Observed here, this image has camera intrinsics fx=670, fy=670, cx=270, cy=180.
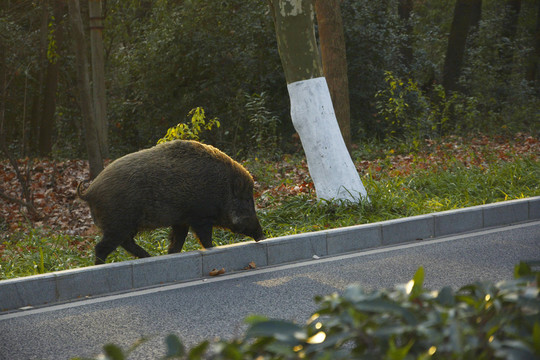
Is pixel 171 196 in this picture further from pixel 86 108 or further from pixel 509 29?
pixel 509 29

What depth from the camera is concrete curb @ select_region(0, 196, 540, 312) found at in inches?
224

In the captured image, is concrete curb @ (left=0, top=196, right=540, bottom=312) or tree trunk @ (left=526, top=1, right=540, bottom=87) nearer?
concrete curb @ (left=0, top=196, right=540, bottom=312)

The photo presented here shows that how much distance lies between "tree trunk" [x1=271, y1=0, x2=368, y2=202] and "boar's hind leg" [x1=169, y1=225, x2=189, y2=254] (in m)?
2.34

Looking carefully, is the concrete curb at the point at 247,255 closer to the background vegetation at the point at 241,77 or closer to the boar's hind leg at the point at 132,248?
the boar's hind leg at the point at 132,248

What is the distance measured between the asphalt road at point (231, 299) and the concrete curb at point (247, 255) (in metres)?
0.19

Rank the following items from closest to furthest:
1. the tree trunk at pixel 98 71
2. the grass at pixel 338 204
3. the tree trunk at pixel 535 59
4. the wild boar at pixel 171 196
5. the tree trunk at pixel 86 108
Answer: the wild boar at pixel 171 196
the grass at pixel 338 204
the tree trunk at pixel 86 108
the tree trunk at pixel 98 71
the tree trunk at pixel 535 59

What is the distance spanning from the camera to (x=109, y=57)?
26844mm

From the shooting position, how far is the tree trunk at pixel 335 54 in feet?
34.5

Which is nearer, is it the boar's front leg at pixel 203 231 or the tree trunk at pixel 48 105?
the boar's front leg at pixel 203 231

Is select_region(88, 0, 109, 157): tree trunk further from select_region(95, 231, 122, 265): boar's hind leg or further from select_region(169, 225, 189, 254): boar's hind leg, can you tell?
select_region(95, 231, 122, 265): boar's hind leg

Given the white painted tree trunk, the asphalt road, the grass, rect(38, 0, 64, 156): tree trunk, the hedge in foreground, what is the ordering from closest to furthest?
the hedge in foreground < the asphalt road < the grass < the white painted tree trunk < rect(38, 0, 64, 156): tree trunk

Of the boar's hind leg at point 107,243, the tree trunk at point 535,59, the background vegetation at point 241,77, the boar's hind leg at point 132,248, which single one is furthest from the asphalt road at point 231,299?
the tree trunk at point 535,59

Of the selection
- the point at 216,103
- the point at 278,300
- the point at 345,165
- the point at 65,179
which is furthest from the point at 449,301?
the point at 216,103

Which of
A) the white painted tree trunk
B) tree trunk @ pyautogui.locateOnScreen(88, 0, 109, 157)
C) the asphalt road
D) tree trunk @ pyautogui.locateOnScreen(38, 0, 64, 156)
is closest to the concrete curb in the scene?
the asphalt road
